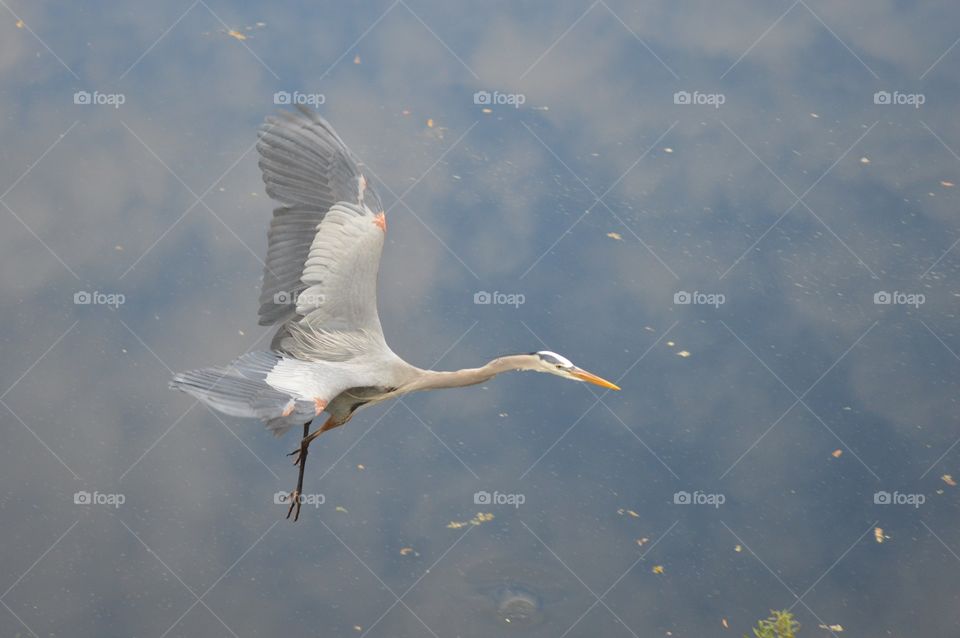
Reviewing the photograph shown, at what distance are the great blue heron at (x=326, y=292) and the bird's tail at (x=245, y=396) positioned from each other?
0.05 m

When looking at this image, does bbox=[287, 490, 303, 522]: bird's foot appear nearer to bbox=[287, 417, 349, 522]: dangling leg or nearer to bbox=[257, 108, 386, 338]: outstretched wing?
bbox=[287, 417, 349, 522]: dangling leg

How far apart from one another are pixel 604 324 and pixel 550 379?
329 millimetres

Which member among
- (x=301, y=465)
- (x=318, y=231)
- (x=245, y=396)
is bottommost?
(x=301, y=465)

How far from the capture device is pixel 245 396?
4684 mm

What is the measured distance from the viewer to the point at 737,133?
712 cm

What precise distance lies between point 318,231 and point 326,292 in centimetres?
23

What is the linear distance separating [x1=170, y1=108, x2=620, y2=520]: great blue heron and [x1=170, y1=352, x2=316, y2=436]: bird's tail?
5cm

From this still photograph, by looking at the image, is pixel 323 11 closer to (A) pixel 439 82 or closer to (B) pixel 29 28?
(A) pixel 439 82

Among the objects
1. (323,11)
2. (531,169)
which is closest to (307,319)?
(531,169)

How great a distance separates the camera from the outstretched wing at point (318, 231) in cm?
522

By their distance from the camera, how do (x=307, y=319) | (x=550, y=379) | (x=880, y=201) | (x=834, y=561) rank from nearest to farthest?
(x=307, y=319) < (x=834, y=561) < (x=550, y=379) < (x=880, y=201)

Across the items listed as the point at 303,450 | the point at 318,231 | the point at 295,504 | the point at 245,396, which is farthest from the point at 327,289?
the point at 295,504

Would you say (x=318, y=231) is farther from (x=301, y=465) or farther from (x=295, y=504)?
(x=295, y=504)

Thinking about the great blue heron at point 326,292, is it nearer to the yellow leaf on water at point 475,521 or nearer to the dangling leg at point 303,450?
the dangling leg at point 303,450
